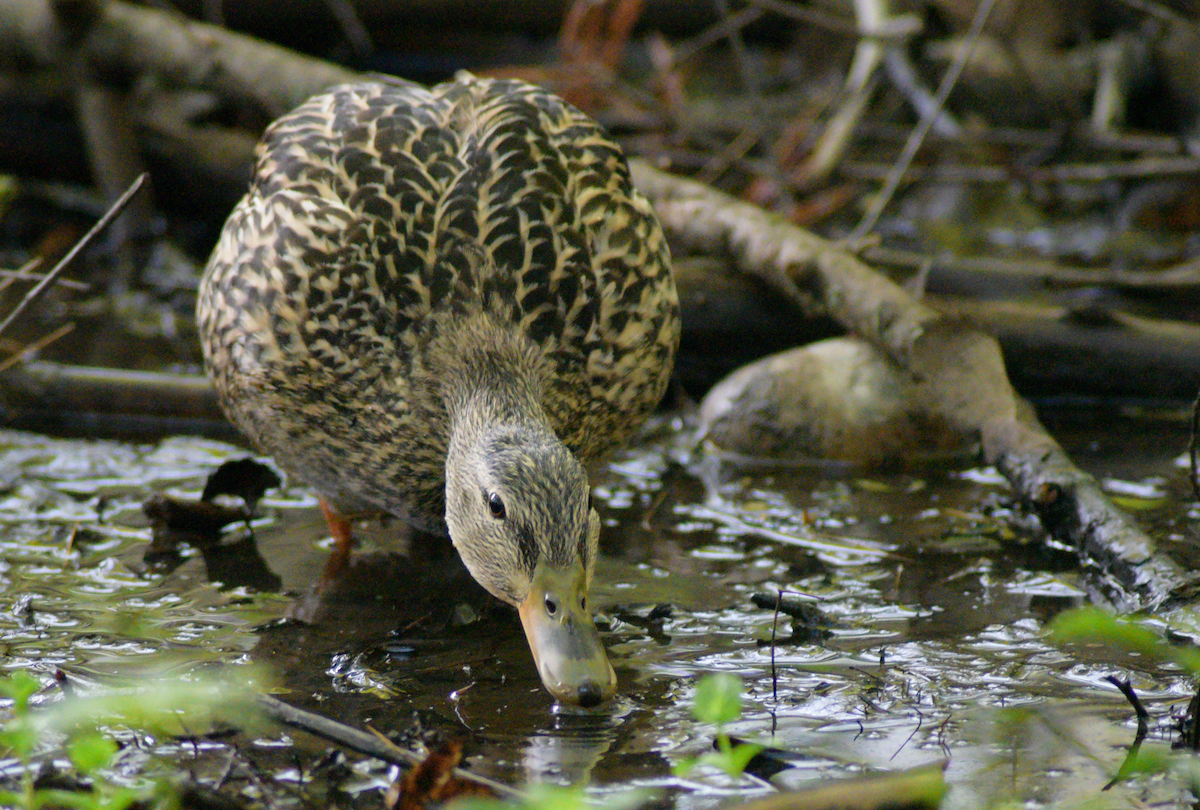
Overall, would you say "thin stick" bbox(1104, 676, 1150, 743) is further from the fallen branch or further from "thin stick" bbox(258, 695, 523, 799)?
the fallen branch

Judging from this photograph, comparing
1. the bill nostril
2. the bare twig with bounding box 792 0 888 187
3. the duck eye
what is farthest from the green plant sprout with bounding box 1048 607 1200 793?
the bare twig with bounding box 792 0 888 187

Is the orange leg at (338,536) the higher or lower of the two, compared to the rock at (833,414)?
lower

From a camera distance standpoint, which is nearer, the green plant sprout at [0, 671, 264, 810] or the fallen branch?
the green plant sprout at [0, 671, 264, 810]

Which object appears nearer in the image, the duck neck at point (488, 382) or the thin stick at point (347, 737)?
the thin stick at point (347, 737)

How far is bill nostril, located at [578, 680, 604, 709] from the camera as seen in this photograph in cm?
305

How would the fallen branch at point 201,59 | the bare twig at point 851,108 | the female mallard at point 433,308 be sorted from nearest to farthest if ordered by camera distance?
the female mallard at point 433,308
the fallen branch at point 201,59
the bare twig at point 851,108

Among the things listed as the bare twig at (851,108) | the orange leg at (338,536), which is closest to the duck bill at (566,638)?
the orange leg at (338,536)

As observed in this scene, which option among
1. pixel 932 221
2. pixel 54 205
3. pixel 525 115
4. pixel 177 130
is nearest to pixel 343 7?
pixel 177 130

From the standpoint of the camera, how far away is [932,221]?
9.78 meters

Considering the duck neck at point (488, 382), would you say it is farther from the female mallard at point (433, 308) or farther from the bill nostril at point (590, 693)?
the bill nostril at point (590, 693)

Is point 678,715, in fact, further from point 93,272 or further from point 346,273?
point 93,272

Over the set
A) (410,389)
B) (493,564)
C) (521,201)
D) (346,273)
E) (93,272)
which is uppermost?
(521,201)

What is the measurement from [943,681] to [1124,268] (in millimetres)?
5591

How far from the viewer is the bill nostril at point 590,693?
3.05 metres
